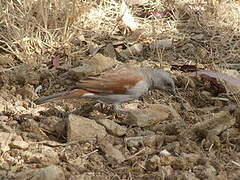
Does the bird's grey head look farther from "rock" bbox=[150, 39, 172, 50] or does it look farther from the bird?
"rock" bbox=[150, 39, 172, 50]

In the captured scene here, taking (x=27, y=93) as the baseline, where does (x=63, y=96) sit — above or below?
above

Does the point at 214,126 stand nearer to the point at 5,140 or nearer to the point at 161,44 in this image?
the point at 5,140

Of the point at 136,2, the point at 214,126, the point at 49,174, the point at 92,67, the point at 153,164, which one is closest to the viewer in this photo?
the point at 49,174

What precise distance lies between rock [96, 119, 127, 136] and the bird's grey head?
721 millimetres

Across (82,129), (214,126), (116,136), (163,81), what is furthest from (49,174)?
(163,81)

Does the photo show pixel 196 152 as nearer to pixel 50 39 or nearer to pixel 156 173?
pixel 156 173

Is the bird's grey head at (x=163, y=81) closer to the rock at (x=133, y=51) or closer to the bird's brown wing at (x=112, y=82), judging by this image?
the bird's brown wing at (x=112, y=82)

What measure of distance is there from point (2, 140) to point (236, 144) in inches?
76.5

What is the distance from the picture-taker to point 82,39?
6.73m

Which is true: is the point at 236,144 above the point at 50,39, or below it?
below

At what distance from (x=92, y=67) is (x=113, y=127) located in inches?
40.7

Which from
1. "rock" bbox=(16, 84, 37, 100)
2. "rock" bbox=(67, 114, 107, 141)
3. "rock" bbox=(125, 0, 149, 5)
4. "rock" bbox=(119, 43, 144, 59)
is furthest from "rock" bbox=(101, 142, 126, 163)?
"rock" bbox=(125, 0, 149, 5)

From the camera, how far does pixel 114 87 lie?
5.14 m

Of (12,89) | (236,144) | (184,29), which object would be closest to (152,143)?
(236,144)
